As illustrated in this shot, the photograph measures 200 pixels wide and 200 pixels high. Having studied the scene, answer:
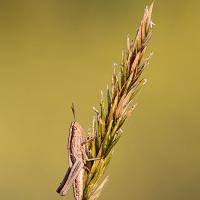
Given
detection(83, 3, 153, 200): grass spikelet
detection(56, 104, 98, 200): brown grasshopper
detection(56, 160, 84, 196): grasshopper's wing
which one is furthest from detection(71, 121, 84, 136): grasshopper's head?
detection(83, 3, 153, 200): grass spikelet

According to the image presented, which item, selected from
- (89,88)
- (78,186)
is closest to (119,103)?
(78,186)

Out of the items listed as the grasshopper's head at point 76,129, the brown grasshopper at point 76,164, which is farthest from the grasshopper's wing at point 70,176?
the grasshopper's head at point 76,129

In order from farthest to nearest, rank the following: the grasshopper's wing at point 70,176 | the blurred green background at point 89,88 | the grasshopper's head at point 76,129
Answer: the blurred green background at point 89,88 < the grasshopper's head at point 76,129 < the grasshopper's wing at point 70,176

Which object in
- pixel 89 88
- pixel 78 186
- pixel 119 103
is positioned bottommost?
pixel 78 186

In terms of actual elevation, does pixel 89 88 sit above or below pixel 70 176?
above

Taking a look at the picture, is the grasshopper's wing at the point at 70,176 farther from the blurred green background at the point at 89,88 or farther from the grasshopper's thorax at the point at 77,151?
the blurred green background at the point at 89,88

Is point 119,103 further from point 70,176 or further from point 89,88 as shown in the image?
point 89,88

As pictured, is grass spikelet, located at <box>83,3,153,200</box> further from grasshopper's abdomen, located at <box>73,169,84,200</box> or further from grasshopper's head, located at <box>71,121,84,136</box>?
grasshopper's head, located at <box>71,121,84,136</box>
